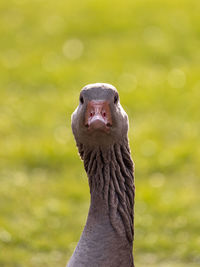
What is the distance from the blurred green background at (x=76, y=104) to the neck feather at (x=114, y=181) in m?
3.51

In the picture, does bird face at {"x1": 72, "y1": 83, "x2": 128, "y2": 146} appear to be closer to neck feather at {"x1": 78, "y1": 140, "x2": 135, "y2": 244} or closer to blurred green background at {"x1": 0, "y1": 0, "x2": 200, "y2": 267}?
neck feather at {"x1": 78, "y1": 140, "x2": 135, "y2": 244}

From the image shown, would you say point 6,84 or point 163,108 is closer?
point 163,108

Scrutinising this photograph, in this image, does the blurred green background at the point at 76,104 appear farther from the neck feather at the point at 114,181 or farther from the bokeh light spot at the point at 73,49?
the neck feather at the point at 114,181

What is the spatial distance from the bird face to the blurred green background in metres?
4.00

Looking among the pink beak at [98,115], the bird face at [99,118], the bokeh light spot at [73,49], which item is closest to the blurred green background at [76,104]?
the bokeh light spot at [73,49]

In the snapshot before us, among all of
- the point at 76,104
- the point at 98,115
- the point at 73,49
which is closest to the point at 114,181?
the point at 98,115

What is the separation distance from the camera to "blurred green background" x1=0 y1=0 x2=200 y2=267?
1029cm

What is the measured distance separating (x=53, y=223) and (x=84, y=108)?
538 cm

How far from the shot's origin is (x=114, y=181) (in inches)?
237

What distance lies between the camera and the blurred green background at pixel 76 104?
10289 mm

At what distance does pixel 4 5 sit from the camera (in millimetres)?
21094

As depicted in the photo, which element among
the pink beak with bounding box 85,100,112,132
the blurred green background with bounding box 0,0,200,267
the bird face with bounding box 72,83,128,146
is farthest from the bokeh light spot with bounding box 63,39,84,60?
the pink beak with bounding box 85,100,112,132

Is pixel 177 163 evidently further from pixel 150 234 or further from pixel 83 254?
pixel 83 254

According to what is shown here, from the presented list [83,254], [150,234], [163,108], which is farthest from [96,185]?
[163,108]
